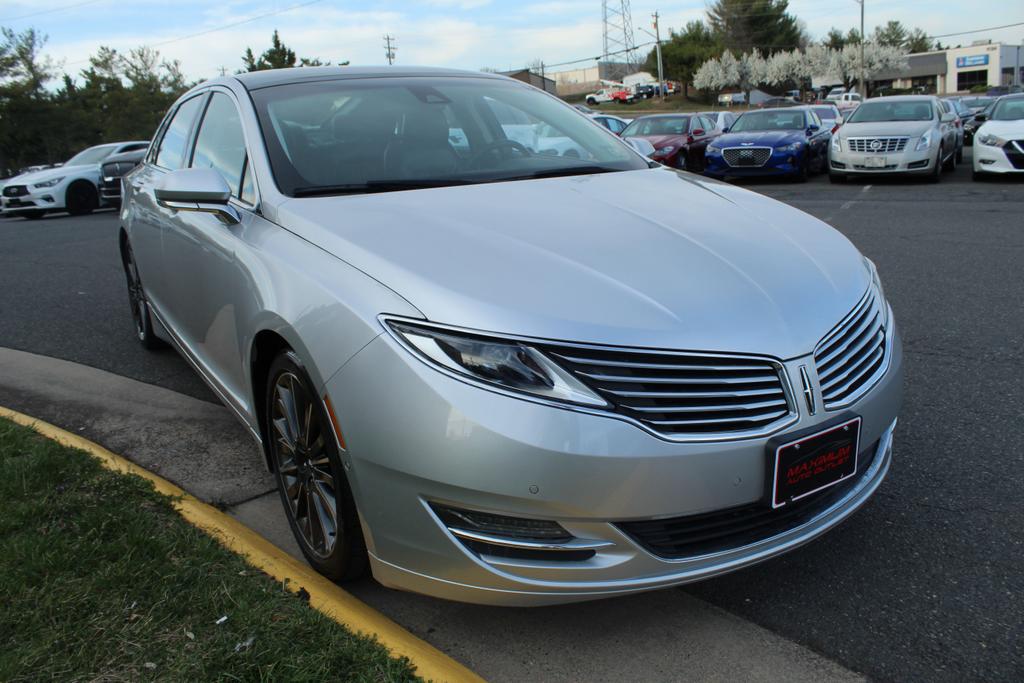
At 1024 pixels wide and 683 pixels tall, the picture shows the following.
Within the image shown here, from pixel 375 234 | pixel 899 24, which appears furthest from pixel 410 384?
pixel 899 24

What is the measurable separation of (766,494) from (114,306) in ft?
20.5

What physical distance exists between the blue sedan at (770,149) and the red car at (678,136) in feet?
2.54

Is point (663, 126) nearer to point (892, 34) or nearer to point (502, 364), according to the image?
point (502, 364)

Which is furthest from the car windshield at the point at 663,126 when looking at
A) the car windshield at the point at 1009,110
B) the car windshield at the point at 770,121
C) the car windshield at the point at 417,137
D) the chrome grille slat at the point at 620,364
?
the chrome grille slat at the point at 620,364

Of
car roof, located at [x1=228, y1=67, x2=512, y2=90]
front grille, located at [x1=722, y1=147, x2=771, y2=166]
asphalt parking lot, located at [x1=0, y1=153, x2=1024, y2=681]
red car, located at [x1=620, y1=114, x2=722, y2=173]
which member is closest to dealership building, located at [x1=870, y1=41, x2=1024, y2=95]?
red car, located at [x1=620, y1=114, x2=722, y2=173]

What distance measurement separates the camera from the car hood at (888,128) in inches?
549

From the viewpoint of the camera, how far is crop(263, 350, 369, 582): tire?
7.95 ft

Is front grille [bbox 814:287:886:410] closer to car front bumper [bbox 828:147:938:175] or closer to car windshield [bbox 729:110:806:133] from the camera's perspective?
car front bumper [bbox 828:147:938:175]

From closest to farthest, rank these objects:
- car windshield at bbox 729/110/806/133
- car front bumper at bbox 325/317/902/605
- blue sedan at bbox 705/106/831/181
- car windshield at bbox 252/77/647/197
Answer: car front bumper at bbox 325/317/902/605 < car windshield at bbox 252/77/647/197 < blue sedan at bbox 705/106/831/181 < car windshield at bbox 729/110/806/133

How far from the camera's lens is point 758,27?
102 metres

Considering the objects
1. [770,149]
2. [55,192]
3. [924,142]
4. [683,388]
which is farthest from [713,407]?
→ [55,192]

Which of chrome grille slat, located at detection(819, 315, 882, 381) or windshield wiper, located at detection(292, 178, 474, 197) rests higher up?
windshield wiper, located at detection(292, 178, 474, 197)

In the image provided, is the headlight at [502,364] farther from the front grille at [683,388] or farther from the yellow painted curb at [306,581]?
the yellow painted curb at [306,581]

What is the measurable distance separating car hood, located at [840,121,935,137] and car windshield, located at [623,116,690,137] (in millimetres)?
3644
